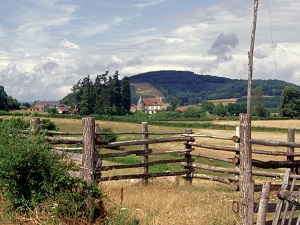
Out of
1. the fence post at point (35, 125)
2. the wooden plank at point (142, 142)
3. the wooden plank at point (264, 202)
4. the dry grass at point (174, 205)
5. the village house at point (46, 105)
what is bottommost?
the dry grass at point (174, 205)

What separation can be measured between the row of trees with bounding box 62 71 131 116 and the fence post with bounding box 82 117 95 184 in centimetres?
8030

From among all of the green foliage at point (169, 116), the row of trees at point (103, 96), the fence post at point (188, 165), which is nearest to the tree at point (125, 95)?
the row of trees at point (103, 96)

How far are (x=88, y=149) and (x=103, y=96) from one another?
3306 inches

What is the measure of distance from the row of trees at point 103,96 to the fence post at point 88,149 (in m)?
80.3

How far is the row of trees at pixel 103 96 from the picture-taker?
297ft

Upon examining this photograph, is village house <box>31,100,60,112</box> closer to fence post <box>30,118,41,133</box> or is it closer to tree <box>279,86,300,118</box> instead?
tree <box>279,86,300,118</box>

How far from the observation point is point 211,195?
1052cm

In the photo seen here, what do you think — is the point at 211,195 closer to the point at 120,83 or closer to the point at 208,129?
the point at 208,129

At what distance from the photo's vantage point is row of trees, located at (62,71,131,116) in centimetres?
9062

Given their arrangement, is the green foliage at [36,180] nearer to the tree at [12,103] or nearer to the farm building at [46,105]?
the tree at [12,103]

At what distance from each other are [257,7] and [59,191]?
13.5 meters

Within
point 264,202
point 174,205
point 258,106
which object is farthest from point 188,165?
point 258,106

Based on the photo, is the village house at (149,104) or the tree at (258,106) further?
the village house at (149,104)

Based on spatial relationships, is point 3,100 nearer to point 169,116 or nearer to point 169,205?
point 169,116
